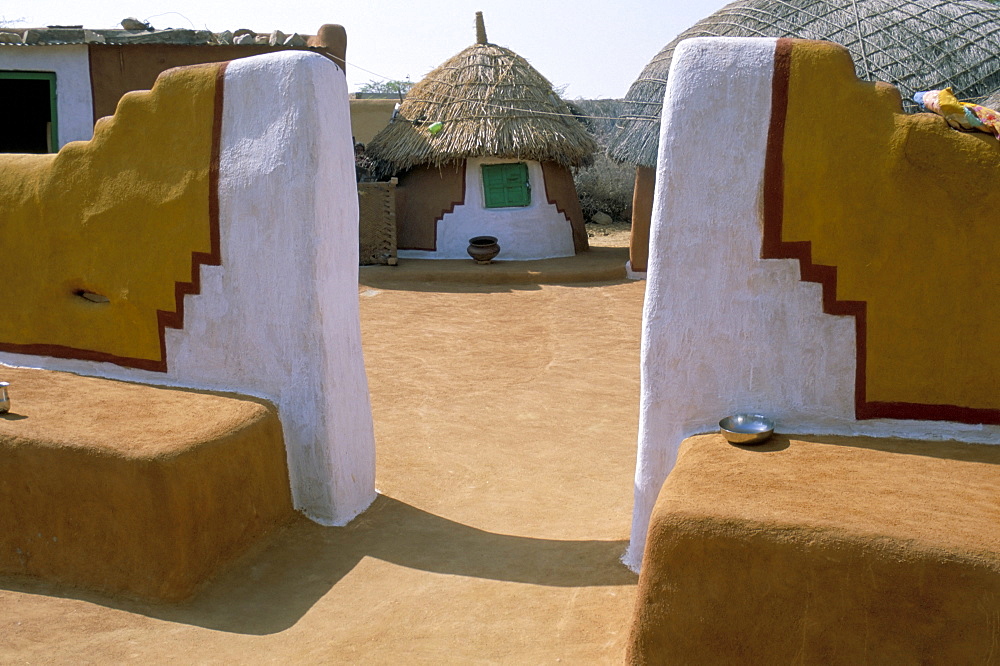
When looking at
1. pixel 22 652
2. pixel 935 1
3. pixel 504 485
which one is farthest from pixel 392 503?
pixel 935 1

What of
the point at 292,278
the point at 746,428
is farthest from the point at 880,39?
the point at 292,278

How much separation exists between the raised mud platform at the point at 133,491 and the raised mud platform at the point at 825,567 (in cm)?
195

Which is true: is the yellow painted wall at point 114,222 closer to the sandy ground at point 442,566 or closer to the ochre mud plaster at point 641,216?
the sandy ground at point 442,566

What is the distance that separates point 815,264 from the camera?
361 centimetres

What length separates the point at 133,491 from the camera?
375cm

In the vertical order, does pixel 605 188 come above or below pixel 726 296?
above

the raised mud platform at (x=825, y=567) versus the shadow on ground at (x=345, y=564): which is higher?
the raised mud platform at (x=825, y=567)

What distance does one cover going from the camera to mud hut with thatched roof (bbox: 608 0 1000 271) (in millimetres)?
10125

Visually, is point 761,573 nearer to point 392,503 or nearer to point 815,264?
point 815,264

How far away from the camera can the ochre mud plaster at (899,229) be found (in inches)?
134

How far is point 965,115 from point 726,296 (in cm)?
111

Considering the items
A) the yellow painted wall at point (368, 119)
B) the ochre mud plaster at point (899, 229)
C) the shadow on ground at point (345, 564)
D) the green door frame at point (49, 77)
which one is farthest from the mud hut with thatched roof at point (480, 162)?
the ochre mud plaster at point (899, 229)

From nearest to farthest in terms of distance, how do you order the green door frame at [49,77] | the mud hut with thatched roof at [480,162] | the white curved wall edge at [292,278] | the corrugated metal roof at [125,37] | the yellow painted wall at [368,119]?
the white curved wall edge at [292,278] < the corrugated metal roof at [125,37] < the green door frame at [49,77] < the mud hut with thatched roof at [480,162] < the yellow painted wall at [368,119]

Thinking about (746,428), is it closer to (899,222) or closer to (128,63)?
(899,222)
